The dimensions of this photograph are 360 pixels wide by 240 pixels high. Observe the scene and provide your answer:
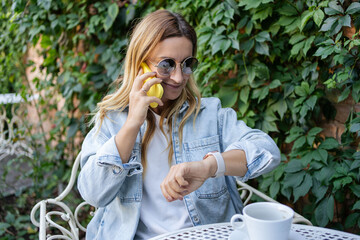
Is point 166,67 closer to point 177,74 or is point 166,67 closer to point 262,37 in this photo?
point 177,74

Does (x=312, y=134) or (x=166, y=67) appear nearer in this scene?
(x=166, y=67)

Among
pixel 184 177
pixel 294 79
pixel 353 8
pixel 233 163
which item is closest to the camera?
pixel 184 177

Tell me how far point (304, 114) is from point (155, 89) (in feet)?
2.99

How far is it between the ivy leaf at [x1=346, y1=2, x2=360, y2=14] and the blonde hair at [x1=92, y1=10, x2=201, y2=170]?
76 centimetres

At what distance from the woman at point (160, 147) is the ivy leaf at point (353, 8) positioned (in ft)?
2.48

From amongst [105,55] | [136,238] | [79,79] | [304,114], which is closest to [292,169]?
[304,114]

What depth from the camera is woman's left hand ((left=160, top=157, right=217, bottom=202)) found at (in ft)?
3.48

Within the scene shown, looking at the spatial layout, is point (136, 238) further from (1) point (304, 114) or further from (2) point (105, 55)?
(2) point (105, 55)

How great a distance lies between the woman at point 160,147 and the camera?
1.28m

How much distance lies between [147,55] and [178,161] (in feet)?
1.56

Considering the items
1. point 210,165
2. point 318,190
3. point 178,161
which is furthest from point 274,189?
point 210,165

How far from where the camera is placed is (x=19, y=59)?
3.62 metres

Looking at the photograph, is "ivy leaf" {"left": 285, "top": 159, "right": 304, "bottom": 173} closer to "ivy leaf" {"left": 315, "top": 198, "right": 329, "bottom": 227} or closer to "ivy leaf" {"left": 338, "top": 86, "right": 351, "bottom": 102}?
"ivy leaf" {"left": 315, "top": 198, "right": 329, "bottom": 227}

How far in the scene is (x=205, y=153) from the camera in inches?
59.2
